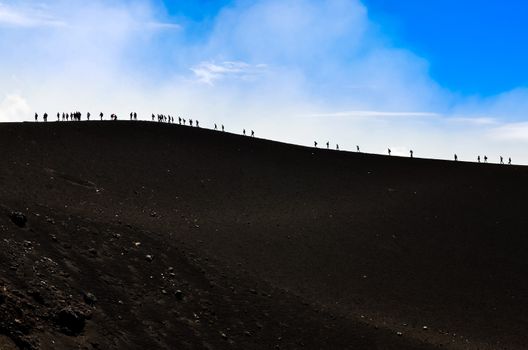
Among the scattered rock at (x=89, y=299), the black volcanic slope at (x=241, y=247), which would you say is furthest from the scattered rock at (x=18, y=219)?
the scattered rock at (x=89, y=299)

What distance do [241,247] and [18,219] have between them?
15345 mm

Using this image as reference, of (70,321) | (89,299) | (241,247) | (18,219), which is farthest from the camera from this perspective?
(241,247)

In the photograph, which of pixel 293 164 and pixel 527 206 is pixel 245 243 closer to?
pixel 293 164

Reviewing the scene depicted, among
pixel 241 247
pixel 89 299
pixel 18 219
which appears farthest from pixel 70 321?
pixel 241 247

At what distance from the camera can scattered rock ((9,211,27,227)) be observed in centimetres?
2386

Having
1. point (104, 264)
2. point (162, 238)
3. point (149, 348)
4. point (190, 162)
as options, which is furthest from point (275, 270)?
point (190, 162)

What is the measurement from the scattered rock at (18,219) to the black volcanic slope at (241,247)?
10 cm

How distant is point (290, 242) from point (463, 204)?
24.1 m

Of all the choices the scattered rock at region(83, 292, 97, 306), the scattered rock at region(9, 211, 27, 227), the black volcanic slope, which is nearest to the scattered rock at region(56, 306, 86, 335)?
the black volcanic slope

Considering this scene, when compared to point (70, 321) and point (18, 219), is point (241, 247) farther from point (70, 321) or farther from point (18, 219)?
point (70, 321)

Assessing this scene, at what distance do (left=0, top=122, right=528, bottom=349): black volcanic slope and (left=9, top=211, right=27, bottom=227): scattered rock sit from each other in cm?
10

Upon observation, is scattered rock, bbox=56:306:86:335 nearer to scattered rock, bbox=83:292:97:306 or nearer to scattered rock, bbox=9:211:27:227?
scattered rock, bbox=83:292:97:306

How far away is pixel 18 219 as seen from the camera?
24.0m

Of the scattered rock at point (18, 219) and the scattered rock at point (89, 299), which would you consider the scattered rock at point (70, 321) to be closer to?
the scattered rock at point (89, 299)
